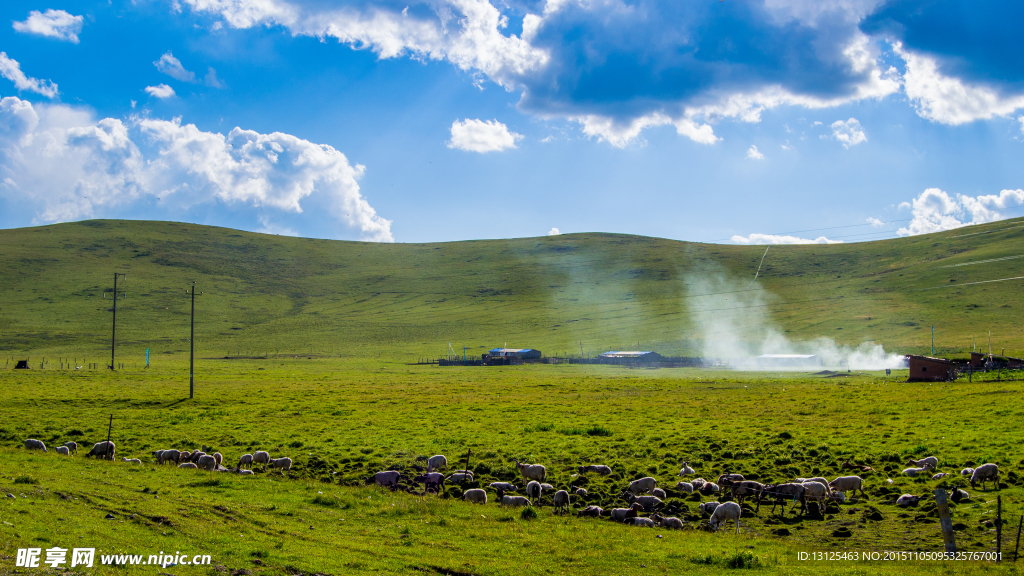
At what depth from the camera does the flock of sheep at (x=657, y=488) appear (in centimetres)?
1647

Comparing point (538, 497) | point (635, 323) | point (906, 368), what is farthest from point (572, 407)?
point (635, 323)

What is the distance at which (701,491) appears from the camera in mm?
18891

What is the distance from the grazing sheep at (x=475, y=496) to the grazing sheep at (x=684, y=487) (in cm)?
582

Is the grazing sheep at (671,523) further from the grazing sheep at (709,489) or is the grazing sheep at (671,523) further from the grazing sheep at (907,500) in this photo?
the grazing sheep at (907,500)

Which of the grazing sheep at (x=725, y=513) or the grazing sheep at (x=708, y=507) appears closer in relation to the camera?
the grazing sheep at (x=725, y=513)

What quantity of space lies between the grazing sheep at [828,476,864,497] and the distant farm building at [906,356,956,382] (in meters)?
44.0

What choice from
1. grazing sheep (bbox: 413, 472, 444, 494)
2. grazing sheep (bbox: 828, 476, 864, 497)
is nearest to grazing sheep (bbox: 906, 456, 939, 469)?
grazing sheep (bbox: 828, 476, 864, 497)

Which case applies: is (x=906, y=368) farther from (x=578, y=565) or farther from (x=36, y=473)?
(x=36, y=473)

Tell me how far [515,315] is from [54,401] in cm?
12606

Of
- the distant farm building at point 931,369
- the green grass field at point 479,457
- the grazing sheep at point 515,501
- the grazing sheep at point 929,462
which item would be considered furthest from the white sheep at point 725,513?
the distant farm building at point 931,369

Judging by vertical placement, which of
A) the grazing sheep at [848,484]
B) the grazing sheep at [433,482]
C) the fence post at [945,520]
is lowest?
the grazing sheep at [433,482]

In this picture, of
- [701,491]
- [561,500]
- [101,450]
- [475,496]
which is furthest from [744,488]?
[101,450]

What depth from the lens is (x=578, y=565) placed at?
12.2 m

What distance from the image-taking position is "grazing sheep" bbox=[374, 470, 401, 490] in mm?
20045
